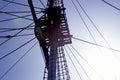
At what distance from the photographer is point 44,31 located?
14.4 meters

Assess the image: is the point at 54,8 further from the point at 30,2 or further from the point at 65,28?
the point at 30,2

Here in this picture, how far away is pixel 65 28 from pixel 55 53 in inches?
76.8

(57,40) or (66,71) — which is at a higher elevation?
(57,40)

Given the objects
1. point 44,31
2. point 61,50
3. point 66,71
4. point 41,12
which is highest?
point 41,12

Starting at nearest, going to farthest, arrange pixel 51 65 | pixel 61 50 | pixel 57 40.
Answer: pixel 51 65 → pixel 57 40 → pixel 61 50

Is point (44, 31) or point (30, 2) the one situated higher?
point (30, 2)

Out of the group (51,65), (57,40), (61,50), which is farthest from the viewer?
(61,50)

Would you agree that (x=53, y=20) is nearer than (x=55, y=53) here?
No

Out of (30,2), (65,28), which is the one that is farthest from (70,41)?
(30,2)

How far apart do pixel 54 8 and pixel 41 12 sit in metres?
0.78

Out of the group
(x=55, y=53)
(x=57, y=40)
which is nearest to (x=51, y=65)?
(x=55, y=53)

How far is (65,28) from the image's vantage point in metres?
14.4

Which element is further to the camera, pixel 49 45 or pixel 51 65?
pixel 49 45

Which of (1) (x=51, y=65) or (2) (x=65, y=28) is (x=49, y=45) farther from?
(1) (x=51, y=65)
